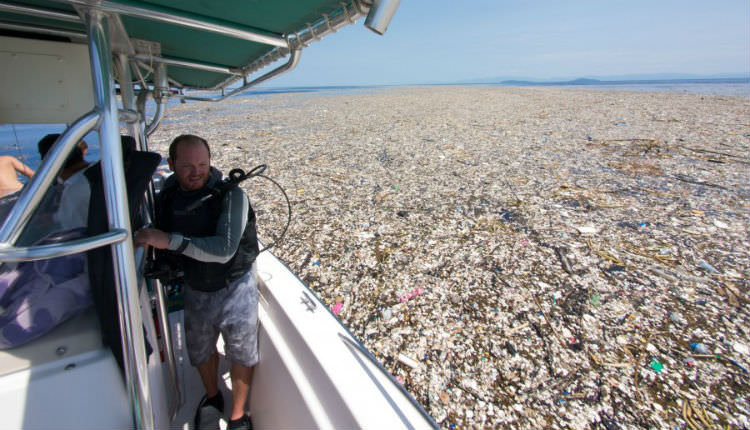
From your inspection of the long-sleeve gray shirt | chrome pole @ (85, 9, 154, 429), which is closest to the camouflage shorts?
the long-sleeve gray shirt

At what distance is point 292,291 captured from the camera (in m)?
1.77

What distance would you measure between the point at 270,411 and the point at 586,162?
7673 millimetres

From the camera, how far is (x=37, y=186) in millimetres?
730

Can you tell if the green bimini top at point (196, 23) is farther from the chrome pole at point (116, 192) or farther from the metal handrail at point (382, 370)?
the metal handrail at point (382, 370)

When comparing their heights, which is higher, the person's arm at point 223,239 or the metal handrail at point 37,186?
the metal handrail at point 37,186

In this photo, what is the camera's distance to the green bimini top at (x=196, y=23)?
0.98 meters

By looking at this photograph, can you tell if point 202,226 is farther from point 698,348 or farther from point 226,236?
point 698,348

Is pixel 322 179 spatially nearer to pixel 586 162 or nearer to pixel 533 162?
pixel 533 162

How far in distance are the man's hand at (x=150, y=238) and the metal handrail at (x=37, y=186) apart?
0.59 m

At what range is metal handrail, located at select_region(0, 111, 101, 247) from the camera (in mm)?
706

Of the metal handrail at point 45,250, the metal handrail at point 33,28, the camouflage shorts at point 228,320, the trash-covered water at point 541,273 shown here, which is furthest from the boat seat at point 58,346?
the trash-covered water at point 541,273

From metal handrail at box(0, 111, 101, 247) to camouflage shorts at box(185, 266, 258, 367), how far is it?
113 centimetres

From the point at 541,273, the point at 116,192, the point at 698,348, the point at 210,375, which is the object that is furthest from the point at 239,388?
the point at 698,348

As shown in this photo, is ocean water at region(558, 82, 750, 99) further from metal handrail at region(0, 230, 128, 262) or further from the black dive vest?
metal handrail at region(0, 230, 128, 262)
